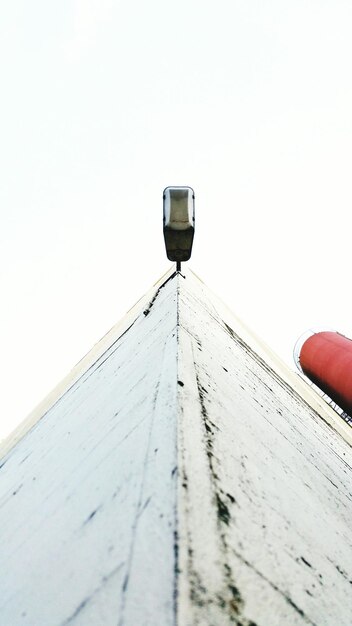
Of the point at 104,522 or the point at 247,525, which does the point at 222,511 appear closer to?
the point at 247,525

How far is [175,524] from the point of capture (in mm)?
494

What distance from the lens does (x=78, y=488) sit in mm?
769

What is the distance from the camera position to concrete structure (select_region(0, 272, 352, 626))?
457mm

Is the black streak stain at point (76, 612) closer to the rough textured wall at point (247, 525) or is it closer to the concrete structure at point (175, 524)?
the concrete structure at point (175, 524)

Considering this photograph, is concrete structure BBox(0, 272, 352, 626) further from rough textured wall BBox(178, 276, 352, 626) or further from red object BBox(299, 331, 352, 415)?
red object BBox(299, 331, 352, 415)

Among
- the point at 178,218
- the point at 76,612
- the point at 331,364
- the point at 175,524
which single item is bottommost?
the point at 331,364

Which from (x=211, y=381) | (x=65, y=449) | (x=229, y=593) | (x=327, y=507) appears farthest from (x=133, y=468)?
(x=327, y=507)

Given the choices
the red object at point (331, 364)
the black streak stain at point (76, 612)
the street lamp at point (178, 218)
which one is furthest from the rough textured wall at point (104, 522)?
the red object at point (331, 364)

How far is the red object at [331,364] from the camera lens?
852 centimetres

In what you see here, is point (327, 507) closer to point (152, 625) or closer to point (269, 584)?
point (269, 584)

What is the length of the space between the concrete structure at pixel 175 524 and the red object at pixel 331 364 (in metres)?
8.22

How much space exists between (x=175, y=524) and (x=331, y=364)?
9.61 metres

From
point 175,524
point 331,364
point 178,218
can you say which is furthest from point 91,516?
point 331,364

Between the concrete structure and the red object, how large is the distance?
822cm
